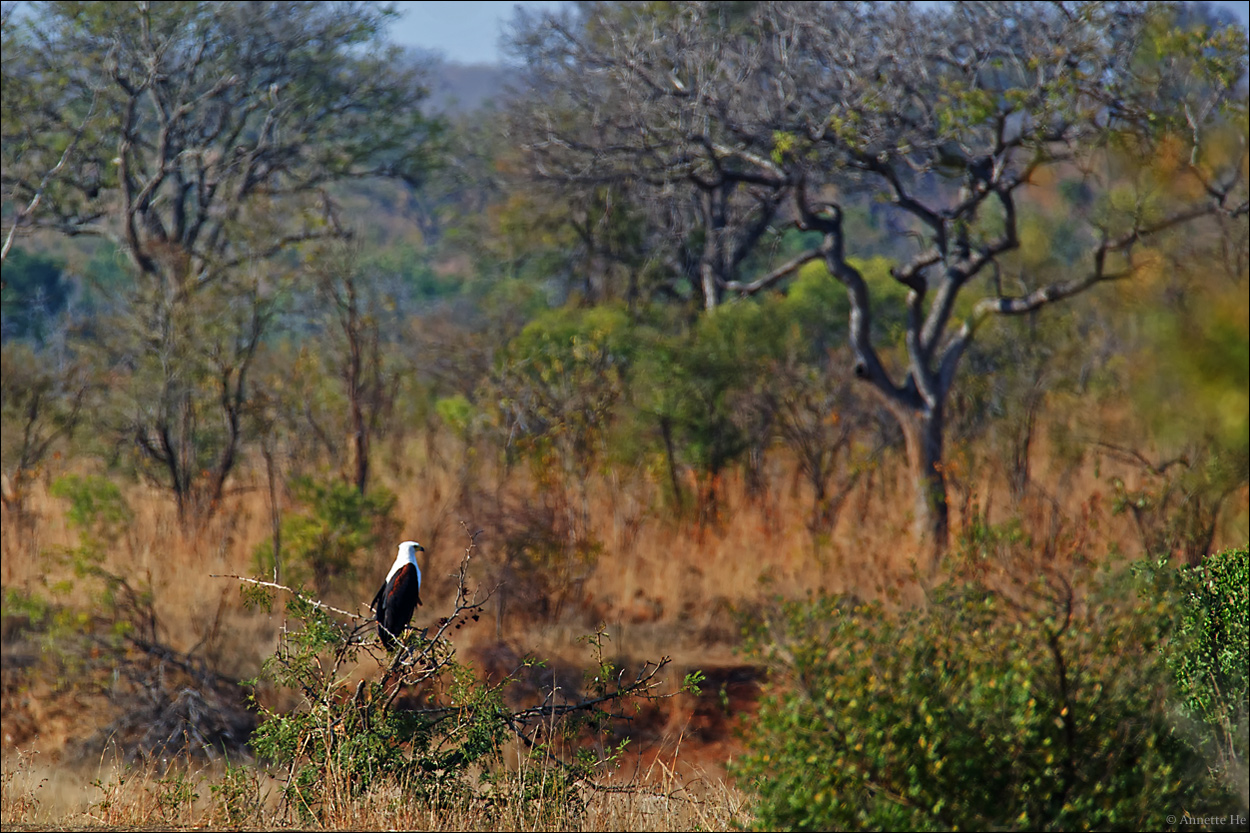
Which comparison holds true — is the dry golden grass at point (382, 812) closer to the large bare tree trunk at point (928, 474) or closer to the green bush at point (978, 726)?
the green bush at point (978, 726)

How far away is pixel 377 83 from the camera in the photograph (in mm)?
20688

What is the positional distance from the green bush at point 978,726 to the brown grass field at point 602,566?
4.42 meters

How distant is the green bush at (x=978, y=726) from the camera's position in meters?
3.44

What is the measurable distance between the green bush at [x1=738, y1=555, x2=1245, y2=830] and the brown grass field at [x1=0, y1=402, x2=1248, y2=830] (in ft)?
14.5

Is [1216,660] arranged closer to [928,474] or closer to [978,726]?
[978,726]

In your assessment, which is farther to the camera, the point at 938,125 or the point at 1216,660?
the point at 938,125

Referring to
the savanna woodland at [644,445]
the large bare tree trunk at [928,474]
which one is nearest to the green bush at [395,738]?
the savanna woodland at [644,445]

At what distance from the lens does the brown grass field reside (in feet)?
30.2

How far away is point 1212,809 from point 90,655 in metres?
7.44

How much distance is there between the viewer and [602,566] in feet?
36.7

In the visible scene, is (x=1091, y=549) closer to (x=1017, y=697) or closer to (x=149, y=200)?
(x=1017, y=697)

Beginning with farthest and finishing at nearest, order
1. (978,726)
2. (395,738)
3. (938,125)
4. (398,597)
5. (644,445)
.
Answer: (644,445) < (938,125) < (398,597) < (395,738) < (978,726)

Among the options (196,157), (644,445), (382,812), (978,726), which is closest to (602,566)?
(644,445)

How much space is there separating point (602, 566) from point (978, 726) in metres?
7.84
